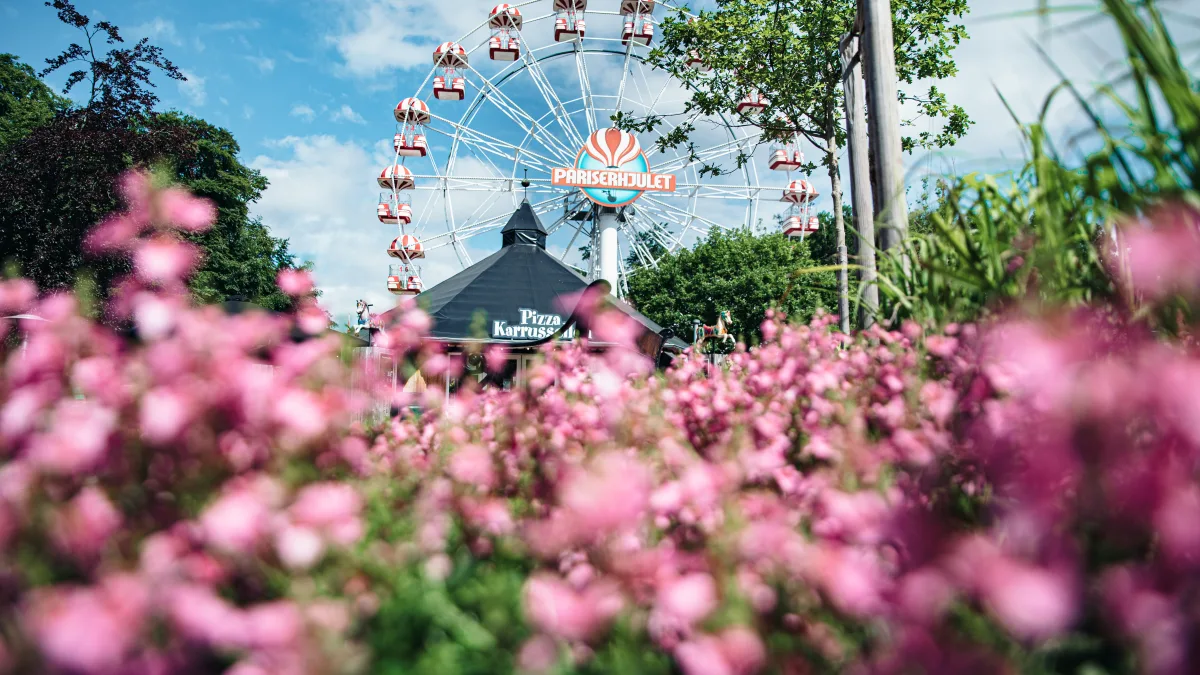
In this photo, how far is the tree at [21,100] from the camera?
83.6 ft

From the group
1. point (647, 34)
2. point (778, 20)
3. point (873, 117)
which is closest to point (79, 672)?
point (873, 117)

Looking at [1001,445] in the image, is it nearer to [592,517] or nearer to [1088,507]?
[1088,507]

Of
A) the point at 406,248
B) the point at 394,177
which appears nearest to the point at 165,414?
the point at 406,248

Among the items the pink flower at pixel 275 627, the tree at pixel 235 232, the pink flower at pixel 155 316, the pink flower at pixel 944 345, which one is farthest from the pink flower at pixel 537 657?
the tree at pixel 235 232

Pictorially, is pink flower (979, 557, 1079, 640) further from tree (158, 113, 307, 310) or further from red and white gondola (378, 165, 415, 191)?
tree (158, 113, 307, 310)

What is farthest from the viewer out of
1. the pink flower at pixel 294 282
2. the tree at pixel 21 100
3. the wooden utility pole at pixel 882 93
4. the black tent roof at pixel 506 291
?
the tree at pixel 21 100

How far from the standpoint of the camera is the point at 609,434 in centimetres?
132

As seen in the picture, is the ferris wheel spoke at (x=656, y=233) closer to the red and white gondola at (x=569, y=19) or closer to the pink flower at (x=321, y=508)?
the red and white gondola at (x=569, y=19)

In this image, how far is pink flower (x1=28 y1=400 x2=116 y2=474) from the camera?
76 centimetres

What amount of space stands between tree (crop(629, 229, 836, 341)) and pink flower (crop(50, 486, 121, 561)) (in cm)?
3071

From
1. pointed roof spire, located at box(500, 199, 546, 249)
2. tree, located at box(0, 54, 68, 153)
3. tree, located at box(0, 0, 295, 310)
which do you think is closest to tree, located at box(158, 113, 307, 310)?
tree, located at box(0, 54, 68, 153)

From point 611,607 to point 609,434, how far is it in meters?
0.56

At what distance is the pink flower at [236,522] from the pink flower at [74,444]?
0.16m

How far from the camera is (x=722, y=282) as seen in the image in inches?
1251
